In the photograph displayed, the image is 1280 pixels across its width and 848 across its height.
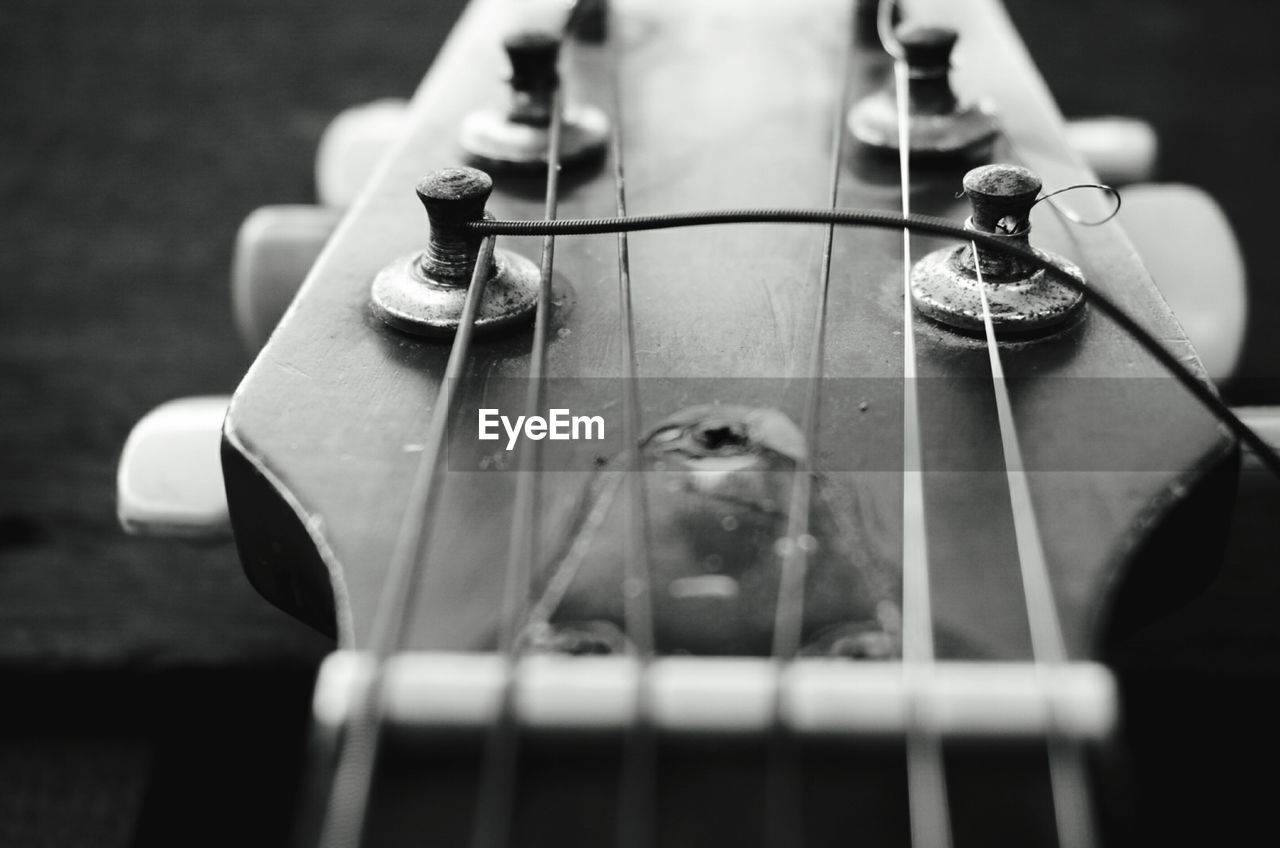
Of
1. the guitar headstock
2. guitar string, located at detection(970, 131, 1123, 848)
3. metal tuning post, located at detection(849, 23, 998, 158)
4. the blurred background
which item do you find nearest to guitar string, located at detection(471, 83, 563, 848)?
the guitar headstock

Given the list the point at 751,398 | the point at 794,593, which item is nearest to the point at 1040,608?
the point at 794,593

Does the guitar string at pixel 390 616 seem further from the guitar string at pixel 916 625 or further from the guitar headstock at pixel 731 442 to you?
the guitar string at pixel 916 625

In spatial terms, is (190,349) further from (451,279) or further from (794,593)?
(794,593)

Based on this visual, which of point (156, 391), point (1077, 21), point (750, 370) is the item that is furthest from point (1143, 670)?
point (1077, 21)

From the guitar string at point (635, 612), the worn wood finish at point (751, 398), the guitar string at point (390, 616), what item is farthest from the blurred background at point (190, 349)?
the guitar string at point (390, 616)

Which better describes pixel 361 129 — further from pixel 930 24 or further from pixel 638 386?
pixel 638 386

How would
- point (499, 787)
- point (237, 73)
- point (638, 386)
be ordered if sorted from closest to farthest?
point (499, 787) < point (638, 386) < point (237, 73)

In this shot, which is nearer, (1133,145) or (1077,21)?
(1133,145)
